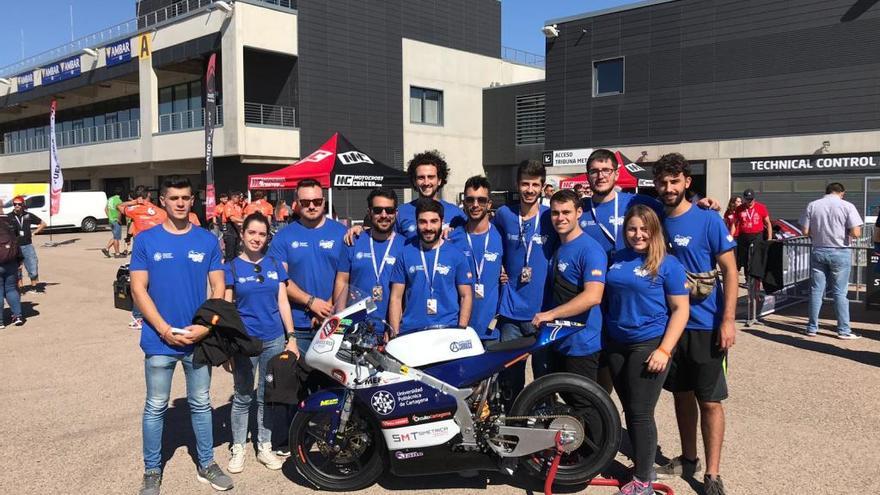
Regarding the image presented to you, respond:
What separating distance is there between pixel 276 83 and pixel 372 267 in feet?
77.8

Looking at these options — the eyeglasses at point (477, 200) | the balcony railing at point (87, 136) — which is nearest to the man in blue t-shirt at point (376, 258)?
the eyeglasses at point (477, 200)

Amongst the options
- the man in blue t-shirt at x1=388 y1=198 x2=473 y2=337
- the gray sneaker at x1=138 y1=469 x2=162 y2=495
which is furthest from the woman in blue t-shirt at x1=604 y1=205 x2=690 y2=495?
the gray sneaker at x1=138 y1=469 x2=162 y2=495

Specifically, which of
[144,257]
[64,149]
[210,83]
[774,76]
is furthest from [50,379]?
[64,149]

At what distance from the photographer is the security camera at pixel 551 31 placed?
76.0 ft

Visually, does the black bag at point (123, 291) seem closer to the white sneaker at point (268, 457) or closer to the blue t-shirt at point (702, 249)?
the white sneaker at point (268, 457)

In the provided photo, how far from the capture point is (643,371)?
355 cm

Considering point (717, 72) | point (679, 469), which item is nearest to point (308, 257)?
point (679, 469)

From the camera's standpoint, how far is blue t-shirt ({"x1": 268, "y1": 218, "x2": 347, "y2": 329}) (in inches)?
171

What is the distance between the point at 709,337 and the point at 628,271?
62 centimetres

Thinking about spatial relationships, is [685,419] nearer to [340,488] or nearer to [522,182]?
[522,182]

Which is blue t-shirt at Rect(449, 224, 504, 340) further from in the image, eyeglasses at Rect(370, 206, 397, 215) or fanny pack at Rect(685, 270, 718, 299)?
fanny pack at Rect(685, 270, 718, 299)

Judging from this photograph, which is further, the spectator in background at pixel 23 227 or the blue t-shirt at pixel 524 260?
the spectator in background at pixel 23 227

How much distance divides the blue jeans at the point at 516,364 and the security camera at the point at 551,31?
21066 millimetres

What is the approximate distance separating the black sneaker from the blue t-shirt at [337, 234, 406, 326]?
7.30 feet
